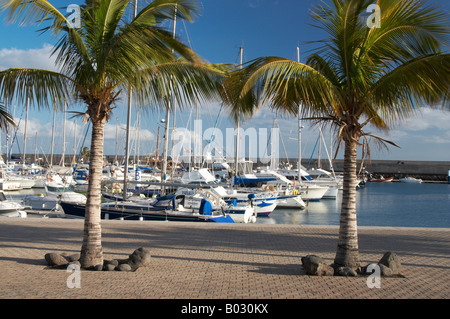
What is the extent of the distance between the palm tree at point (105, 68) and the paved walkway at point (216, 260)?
1.50 meters

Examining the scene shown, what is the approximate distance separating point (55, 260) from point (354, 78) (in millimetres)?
7223

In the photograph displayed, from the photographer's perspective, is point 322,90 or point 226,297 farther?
point 322,90

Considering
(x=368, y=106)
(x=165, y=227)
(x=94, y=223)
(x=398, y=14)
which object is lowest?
(x=165, y=227)

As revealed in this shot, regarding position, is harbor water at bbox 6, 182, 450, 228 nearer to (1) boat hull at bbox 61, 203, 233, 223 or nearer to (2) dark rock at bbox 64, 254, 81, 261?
(1) boat hull at bbox 61, 203, 233, 223

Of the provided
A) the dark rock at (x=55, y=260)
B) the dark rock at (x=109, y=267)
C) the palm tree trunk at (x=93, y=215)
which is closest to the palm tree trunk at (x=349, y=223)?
the dark rock at (x=109, y=267)

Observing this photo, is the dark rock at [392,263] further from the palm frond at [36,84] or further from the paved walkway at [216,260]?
the palm frond at [36,84]

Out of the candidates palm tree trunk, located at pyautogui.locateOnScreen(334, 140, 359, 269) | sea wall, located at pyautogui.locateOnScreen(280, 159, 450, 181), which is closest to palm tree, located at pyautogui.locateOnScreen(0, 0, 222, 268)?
palm tree trunk, located at pyautogui.locateOnScreen(334, 140, 359, 269)

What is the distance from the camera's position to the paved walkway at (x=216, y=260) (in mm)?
6789

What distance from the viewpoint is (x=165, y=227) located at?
48.1 ft

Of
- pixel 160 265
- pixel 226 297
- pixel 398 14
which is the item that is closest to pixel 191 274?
pixel 160 265

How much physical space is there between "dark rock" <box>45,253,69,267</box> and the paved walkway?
22 cm

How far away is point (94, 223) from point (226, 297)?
3.35m

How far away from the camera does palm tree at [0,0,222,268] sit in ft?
25.9

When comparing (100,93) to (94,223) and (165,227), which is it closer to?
(94,223)
